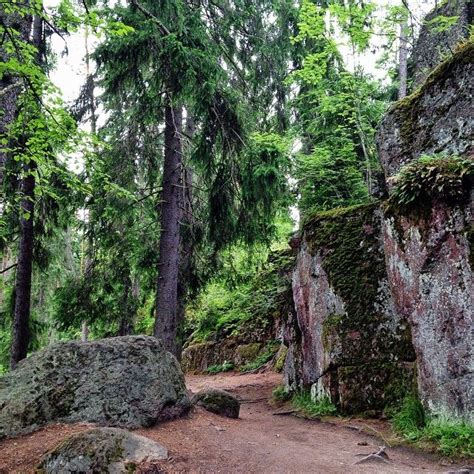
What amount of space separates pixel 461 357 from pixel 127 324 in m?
7.87

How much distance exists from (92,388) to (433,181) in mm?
5396

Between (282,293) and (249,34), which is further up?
(249,34)

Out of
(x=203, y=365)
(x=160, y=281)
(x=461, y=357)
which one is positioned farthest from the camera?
(x=203, y=365)

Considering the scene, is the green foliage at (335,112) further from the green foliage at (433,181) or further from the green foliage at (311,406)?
the green foliage at (311,406)

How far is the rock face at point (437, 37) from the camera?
1297 cm

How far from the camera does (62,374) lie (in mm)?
5398

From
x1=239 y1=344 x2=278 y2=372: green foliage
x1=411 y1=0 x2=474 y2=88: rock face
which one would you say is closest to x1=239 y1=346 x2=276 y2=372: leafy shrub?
x1=239 y1=344 x2=278 y2=372: green foliage

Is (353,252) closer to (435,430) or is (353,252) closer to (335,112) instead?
(435,430)

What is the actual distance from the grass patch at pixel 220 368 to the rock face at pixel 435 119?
9.91 m

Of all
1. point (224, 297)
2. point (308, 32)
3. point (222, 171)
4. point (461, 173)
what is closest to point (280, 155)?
point (222, 171)

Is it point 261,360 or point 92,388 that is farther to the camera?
point 261,360

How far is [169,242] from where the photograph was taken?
947cm

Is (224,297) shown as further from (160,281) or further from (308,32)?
(308,32)

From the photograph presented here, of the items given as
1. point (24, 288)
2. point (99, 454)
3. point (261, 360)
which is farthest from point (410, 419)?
point (261, 360)
